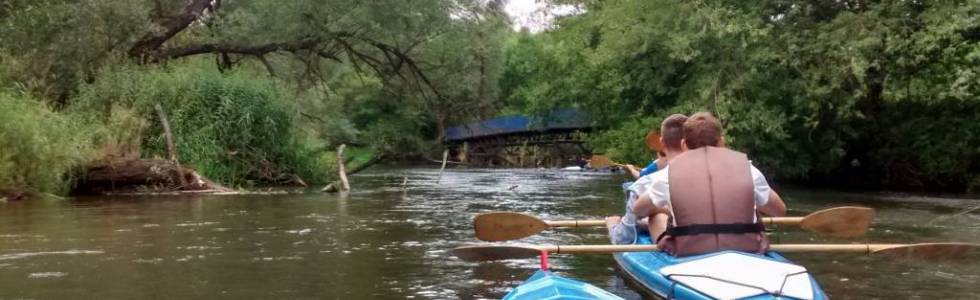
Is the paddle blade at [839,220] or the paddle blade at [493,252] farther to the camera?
the paddle blade at [839,220]

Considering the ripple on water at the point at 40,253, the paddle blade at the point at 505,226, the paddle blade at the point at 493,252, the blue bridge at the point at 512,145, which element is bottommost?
the ripple on water at the point at 40,253

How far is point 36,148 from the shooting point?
13.0m

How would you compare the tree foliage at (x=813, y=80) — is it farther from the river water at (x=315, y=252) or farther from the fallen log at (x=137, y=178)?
the fallen log at (x=137, y=178)

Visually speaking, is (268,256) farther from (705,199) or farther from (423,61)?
(423,61)

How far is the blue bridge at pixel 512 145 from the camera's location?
40.4 m

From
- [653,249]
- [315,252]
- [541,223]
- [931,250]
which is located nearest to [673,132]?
[653,249]

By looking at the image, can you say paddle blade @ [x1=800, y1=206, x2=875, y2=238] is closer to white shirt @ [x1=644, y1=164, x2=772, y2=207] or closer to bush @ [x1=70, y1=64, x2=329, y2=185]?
white shirt @ [x1=644, y1=164, x2=772, y2=207]

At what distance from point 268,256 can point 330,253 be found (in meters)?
0.53

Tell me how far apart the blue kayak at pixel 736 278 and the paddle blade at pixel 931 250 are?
53.5 inches

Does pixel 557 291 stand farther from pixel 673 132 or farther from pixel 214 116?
pixel 214 116

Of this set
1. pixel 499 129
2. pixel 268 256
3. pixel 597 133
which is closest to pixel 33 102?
pixel 268 256

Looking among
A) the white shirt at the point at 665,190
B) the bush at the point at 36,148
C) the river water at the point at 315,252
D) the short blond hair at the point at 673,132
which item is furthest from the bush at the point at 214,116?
the white shirt at the point at 665,190

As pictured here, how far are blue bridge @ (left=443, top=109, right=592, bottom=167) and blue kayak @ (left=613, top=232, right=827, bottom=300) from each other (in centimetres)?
3312

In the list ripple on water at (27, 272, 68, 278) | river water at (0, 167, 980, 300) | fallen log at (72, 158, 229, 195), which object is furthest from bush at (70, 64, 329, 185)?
ripple on water at (27, 272, 68, 278)
